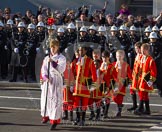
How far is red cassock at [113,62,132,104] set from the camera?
15516mm

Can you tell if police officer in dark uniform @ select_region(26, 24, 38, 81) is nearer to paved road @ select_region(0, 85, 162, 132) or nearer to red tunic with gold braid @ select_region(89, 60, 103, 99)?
paved road @ select_region(0, 85, 162, 132)

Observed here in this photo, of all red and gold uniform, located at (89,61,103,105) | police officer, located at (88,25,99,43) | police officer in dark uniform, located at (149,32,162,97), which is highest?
police officer, located at (88,25,99,43)

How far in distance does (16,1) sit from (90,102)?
18.1m

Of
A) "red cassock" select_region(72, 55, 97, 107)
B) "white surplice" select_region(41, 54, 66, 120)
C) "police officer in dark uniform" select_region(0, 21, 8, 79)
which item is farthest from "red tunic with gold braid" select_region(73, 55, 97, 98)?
"police officer in dark uniform" select_region(0, 21, 8, 79)

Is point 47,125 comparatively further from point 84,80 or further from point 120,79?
point 120,79

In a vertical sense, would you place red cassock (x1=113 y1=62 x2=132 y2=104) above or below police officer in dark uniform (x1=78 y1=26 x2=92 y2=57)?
below

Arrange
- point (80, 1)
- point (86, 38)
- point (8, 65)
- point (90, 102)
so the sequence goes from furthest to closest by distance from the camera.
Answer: point (80, 1) < point (8, 65) < point (86, 38) < point (90, 102)

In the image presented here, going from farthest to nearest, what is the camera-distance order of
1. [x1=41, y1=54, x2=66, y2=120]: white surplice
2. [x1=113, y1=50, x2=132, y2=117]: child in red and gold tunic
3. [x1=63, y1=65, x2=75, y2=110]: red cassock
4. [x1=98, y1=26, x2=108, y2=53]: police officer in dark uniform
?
[x1=98, y1=26, x2=108, y2=53]: police officer in dark uniform → [x1=113, y1=50, x2=132, y2=117]: child in red and gold tunic → [x1=63, y1=65, x2=75, y2=110]: red cassock → [x1=41, y1=54, x2=66, y2=120]: white surplice

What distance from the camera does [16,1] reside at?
32.0 m

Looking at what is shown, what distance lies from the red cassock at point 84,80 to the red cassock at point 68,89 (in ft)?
0.96

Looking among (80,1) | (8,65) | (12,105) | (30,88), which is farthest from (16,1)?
(12,105)

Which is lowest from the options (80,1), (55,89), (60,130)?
(60,130)

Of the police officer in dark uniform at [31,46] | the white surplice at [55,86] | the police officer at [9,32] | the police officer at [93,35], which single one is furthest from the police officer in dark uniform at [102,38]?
the white surplice at [55,86]

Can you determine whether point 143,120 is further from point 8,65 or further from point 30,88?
point 8,65
